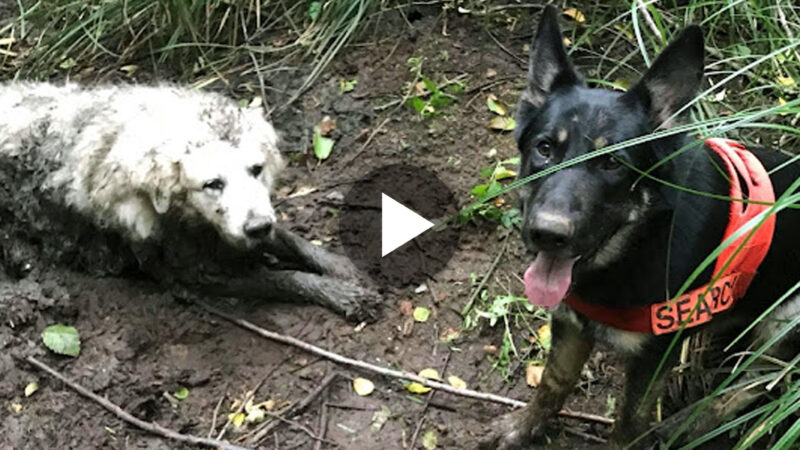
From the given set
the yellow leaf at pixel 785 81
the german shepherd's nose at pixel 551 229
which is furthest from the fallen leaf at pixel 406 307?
the yellow leaf at pixel 785 81

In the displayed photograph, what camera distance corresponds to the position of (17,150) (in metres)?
3.97

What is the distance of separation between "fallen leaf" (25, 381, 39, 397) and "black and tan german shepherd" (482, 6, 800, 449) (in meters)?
2.35

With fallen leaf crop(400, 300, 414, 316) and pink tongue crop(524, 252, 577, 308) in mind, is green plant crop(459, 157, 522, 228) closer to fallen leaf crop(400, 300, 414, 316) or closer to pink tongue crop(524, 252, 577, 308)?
fallen leaf crop(400, 300, 414, 316)

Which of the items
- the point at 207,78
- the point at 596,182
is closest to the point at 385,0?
the point at 207,78

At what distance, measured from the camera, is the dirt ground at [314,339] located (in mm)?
3457

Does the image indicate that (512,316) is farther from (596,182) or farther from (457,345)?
(596,182)

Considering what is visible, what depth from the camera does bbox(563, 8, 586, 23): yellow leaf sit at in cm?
471

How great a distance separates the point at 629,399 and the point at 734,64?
76.8 inches

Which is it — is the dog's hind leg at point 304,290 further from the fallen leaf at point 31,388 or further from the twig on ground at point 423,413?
the fallen leaf at point 31,388

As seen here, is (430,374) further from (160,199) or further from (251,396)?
(160,199)

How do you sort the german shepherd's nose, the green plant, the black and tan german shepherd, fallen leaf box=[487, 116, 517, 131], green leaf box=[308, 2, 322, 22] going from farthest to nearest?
green leaf box=[308, 2, 322, 22] < fallen leaf box=[487, 116, 517, 131] < the green plant < the black and tan german shepherd < the german shepherd's nose

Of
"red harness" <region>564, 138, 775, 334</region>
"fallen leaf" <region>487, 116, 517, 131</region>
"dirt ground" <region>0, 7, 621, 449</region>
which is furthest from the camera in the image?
"fallen leaf" <region>487, 116, 517, 131</region>

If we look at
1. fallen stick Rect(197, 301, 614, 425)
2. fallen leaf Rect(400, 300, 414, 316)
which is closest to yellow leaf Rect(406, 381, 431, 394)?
fallen stick Rect(197, 301, 614, 425)

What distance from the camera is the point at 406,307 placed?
390cm
